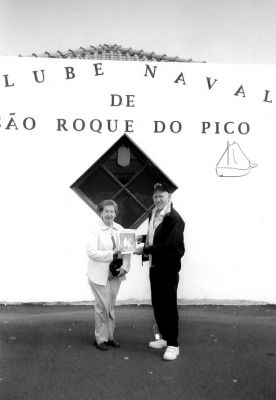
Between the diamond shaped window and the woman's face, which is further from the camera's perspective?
the diamond shaped window

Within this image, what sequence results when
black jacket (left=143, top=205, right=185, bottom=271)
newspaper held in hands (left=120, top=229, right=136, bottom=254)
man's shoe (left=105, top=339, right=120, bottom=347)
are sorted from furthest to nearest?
man's shoe (left=105, top=339, right=120, bottom=347) < newspaper held in hands (left=120, top=229, right=136, bottom=254) < black jacket (left=143, top=205, right=185, bottom=271)

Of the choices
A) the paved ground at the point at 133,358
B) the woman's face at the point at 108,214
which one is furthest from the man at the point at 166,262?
the woman's face at the point at 108,214

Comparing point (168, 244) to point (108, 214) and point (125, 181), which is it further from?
point (125, 181)

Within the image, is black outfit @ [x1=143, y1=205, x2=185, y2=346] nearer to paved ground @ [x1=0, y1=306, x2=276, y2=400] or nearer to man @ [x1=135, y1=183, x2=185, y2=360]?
man @ [x1=135, y1=183, x2=185, y2=360]

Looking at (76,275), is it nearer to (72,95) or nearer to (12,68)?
(72,95)

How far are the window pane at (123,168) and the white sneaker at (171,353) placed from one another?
240 cm

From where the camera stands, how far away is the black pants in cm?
422

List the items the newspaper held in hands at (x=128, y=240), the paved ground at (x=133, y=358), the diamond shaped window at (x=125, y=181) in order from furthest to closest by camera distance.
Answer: the diamond shaped window at (x=125, y=181) → the newspaper held in hands at (x=128, y=240) → the paved ground at (x=133, y=358)

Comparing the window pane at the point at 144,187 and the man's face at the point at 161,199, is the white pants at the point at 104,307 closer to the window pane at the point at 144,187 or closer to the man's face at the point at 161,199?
the man's face at the point at 161,199

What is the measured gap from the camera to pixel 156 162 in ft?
19.3

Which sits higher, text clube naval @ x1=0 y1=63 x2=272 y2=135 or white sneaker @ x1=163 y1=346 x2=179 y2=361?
text clube naval @ x1=0 y1=63 x2=272 y2=135

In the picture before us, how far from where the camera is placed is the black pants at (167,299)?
13.8ft

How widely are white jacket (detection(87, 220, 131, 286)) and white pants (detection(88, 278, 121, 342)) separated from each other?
Result: 78mm

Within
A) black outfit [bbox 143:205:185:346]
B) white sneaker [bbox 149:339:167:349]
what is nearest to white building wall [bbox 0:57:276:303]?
white sneaker [bbox 149:339:167:349]
